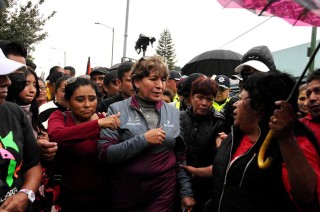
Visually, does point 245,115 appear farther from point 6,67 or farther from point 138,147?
point 6,67

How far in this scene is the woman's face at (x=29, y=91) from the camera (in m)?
3.43

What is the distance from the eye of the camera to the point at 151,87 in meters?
3.17

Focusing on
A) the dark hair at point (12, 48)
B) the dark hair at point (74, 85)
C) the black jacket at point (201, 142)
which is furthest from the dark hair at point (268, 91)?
the dark hair at point (12, 48)

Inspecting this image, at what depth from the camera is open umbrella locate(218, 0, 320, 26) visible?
1.91m

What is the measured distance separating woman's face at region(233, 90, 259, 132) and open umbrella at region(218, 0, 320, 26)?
584 mm

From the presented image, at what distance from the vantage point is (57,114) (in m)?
3.31

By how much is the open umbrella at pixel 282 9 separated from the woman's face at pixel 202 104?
153cm

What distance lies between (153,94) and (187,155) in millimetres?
743

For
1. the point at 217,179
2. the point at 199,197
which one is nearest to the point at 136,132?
the point at 217,179

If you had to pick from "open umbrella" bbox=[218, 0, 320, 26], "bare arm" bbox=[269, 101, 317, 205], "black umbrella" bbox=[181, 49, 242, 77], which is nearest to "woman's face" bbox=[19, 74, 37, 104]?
"open umbrella" bbox=[218, 0, 320, 26]

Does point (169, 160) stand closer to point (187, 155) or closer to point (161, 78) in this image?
point (187, 155)

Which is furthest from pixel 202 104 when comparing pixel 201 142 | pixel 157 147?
pixel 157 147

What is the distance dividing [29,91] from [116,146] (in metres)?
1.19

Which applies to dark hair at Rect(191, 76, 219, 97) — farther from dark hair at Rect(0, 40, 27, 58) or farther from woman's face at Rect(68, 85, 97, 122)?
dark hair at Rect(0, 40, 27, 58)
